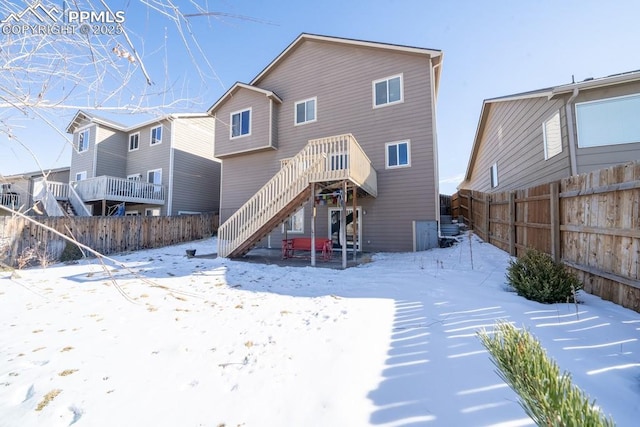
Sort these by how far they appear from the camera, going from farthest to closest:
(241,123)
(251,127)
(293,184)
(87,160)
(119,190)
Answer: (87,160) → (119,190) → (241,123) → (251,127) → (293,184)

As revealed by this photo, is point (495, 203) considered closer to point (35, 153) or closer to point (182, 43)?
point (182, 43)

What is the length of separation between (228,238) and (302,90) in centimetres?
845

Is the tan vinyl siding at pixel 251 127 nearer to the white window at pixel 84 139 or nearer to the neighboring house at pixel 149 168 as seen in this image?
the neighboring house at pixel 149 168

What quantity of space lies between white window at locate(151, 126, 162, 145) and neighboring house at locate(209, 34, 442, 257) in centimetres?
588

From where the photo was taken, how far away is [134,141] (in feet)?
63.8

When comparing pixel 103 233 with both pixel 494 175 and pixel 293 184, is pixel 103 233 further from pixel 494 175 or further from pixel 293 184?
pixel 494 175

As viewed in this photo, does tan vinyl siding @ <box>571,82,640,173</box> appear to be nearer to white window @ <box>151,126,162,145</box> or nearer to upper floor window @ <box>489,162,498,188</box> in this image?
upper floor window @ <box>489,162,498,188</box>

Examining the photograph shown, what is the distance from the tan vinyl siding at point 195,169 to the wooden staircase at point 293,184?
33.2 feet

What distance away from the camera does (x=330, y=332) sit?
3.34 m

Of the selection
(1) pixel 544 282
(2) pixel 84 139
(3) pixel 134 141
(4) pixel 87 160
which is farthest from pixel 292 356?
(2) pixel 84 139

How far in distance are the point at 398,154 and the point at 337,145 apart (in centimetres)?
403

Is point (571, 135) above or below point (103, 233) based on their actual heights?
above

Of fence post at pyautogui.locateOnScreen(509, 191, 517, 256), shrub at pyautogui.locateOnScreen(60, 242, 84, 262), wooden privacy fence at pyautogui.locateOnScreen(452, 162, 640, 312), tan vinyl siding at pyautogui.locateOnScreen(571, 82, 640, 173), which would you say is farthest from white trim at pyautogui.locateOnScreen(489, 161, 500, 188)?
shrub at pyautogui.locateOnScreen(60, 242, 84, 262)

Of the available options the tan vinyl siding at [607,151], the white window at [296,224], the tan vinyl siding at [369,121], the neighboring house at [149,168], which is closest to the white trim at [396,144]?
the tan vinyl siding at [369,121]
